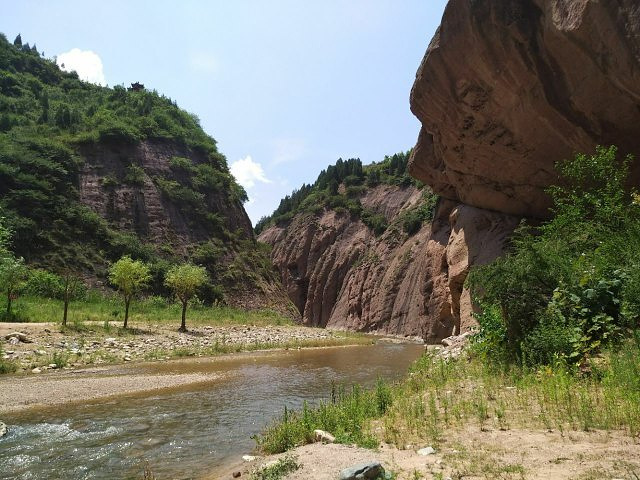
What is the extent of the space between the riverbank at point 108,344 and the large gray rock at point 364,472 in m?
15.2

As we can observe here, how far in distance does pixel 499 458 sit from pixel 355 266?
67.0m

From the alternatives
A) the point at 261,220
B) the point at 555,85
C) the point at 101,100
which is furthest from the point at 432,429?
the point at 261,220

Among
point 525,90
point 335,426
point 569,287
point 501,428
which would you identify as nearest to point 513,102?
point 525,90

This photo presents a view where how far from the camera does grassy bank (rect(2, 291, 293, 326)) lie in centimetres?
2738

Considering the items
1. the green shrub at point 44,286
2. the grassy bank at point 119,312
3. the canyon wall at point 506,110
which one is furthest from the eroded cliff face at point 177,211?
the canyon wall at point 506,110

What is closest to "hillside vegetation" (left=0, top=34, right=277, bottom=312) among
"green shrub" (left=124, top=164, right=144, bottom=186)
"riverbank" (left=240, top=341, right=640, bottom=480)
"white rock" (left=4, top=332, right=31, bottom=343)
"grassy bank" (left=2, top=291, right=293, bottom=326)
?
"green shrub" (left=124, top=164, right=144, bottom=186)

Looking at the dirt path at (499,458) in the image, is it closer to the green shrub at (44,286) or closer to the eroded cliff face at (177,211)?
the green shrub at (44,286)

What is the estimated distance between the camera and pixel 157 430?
8578 millimetres

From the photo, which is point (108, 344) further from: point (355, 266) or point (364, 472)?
point (355, 266)

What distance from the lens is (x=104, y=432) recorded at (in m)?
8.33

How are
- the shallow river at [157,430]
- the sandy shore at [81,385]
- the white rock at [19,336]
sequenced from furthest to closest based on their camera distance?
1. the white rock at [19,336]
2. the sandy shore at [81,385]
3. the shallow river at [157,430]

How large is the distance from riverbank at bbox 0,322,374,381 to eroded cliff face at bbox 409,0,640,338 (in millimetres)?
12721

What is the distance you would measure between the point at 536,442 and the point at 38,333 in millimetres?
22724

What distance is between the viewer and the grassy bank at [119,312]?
2738 cm
